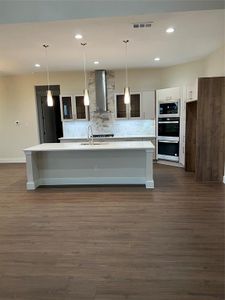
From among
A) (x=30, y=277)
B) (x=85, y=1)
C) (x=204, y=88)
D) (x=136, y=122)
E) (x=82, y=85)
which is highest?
(x=85, y=1)

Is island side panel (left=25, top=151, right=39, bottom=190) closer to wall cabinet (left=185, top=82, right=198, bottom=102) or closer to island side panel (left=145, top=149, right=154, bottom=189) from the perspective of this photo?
island side panel (left=145, top=149, right=154, bottom=189)

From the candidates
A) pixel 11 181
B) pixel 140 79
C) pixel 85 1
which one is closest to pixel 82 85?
pixel 140 79

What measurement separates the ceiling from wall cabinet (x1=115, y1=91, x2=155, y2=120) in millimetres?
977

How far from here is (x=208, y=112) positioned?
4863 millimetres

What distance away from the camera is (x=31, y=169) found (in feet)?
15.9

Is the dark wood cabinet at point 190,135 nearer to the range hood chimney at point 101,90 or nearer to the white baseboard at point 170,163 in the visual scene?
the white baseboard at point 170,163

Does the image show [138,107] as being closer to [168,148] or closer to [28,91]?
[168,148]

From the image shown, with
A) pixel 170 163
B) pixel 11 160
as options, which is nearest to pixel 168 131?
pixel 170 163

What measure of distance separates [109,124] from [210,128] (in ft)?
11.3

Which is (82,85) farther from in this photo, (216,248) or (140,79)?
(216,248)

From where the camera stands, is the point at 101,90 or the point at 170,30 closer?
the point at 170,30

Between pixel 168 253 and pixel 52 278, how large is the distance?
1238 millimetres

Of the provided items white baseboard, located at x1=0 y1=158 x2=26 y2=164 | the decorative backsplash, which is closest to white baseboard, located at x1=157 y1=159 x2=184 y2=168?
the decorative backsplash

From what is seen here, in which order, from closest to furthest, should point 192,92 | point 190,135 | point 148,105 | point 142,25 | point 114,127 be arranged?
point 142,25 → point 192,92 → point 190,135 → point 148,105 → point 114,127
